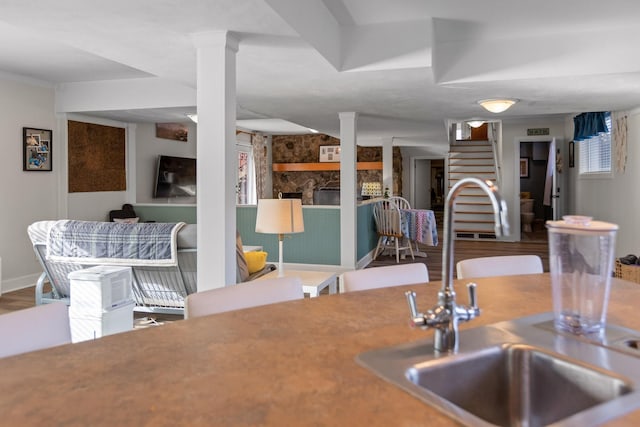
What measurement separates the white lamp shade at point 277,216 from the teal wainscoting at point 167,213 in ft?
13.4

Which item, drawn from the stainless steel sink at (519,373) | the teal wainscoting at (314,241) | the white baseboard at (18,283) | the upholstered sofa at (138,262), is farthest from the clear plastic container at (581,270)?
the white baseboard at (18,283)

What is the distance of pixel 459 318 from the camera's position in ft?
3.73

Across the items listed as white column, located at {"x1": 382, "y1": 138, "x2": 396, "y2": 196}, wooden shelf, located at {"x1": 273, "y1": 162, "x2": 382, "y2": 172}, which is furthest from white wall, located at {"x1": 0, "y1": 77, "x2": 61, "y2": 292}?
wooden shelf, located at {"x1": 273, "y1": 162, "x2": 382, "y2": 172}

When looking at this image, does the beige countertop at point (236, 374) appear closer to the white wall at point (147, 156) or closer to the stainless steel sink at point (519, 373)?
the stainless steel sink at point (519, 373)

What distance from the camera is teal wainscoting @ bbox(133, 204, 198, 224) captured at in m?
7.61

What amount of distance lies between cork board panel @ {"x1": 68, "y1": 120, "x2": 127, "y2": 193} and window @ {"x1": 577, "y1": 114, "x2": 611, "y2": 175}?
7.19 metres

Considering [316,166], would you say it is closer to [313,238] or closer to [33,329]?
[313,238]

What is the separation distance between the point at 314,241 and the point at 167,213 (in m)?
2.43

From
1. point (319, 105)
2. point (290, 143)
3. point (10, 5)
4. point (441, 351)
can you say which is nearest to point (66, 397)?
Answer: point (441, 351)

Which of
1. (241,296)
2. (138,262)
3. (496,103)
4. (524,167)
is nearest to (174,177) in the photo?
(138,262)

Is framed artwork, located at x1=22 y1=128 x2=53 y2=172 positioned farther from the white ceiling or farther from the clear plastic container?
the clear plastic container

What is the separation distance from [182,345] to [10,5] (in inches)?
91.9

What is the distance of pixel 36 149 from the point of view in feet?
20.5

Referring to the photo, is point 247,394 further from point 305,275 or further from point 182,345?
point 305,275
